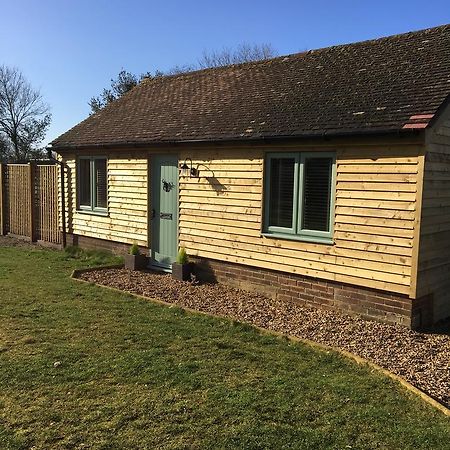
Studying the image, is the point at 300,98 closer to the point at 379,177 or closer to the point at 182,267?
the point at 379,177

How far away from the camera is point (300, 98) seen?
9125 millimetres

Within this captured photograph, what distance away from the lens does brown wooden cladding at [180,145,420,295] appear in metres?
6.89

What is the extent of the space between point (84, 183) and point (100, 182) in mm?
791

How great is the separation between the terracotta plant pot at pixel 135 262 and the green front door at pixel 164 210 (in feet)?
0.76

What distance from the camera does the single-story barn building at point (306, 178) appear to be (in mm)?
6949

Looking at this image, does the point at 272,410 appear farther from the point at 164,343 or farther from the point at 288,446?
the point at 164,343

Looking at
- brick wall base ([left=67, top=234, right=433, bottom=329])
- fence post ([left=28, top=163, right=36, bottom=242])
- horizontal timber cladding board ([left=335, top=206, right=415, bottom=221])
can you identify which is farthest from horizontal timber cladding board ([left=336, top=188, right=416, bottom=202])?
fence post ([left=28, top=163, right=36, bottom=242])

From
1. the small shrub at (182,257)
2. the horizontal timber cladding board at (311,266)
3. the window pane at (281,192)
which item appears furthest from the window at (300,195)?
the small shrub at (182,257)

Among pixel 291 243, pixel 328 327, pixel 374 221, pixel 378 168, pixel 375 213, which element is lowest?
pixel 328 327

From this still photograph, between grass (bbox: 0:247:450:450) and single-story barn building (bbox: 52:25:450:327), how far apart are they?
1951mm

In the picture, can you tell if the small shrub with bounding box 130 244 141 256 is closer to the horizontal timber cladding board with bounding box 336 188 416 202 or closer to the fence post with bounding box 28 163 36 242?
the horizontal timber cladding board with bounding box 336 188 416 202

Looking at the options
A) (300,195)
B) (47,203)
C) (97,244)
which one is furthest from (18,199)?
(300,195)

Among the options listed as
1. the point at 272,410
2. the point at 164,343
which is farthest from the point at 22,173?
the point at 272,410

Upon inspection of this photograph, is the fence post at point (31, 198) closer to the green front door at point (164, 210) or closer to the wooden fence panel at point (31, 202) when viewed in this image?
the wooden fence panel at point (31, 202)
